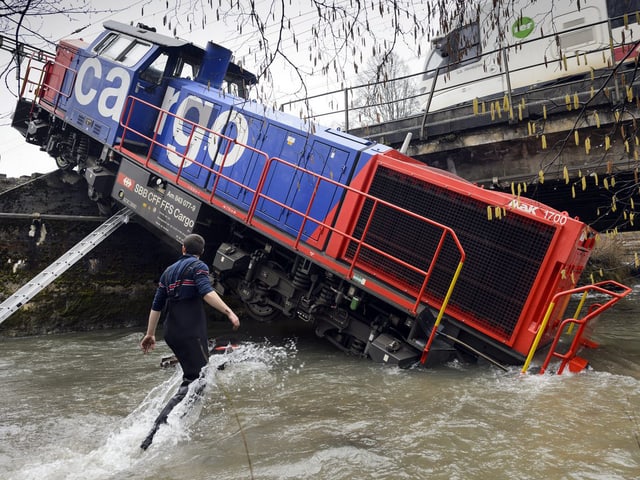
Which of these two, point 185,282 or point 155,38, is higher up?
point 155,38

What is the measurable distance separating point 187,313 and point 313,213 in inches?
A: 121

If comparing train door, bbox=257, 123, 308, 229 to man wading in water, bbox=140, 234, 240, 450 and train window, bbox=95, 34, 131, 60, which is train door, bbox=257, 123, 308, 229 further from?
train window, bbox=95, 34, 131, 60

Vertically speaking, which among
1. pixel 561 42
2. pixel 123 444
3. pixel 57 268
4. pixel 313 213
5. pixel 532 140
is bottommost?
pixel 57 268

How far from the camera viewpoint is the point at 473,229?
563cm

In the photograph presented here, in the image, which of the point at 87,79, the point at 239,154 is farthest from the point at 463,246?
the point at 87,79

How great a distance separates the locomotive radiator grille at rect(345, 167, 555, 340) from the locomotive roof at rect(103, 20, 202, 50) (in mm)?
4370

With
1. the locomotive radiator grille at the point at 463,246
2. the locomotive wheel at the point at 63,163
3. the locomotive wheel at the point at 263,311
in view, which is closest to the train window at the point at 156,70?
the locomotive wheel at the point at 63,163

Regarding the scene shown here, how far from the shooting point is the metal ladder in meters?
6.52

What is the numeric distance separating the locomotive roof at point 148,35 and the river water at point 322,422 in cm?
525

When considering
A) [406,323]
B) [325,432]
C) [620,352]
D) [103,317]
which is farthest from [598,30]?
[103,317]

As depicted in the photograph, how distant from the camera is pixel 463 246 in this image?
5.66 m

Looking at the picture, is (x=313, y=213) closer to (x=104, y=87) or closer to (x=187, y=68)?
(x=187, y=68)

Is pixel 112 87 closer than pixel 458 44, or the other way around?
pixel 458 44

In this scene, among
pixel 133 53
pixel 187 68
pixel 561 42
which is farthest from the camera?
pixel 561 42
